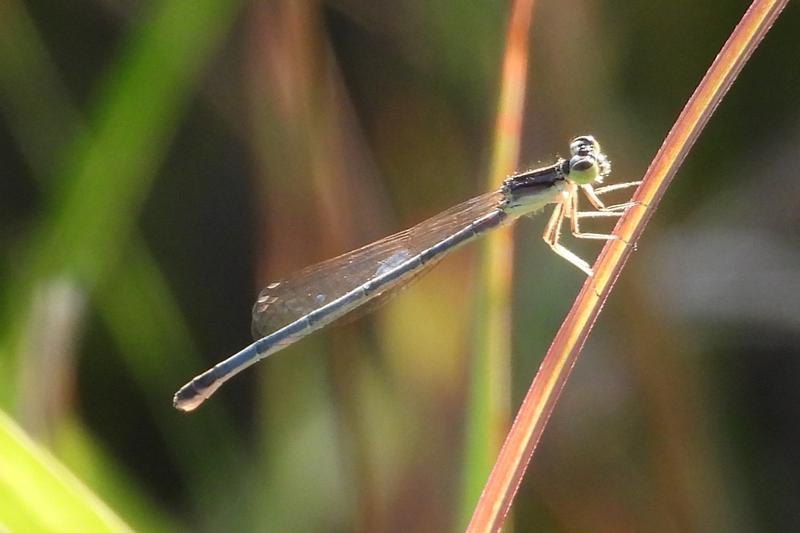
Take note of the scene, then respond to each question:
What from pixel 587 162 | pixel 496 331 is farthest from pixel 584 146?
pixel 496 331

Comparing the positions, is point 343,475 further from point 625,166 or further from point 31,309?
point 625,166

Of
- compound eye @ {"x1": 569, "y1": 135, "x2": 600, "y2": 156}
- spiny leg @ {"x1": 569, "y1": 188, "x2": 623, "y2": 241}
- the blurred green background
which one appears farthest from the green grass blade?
compound eye @ {"x1": 569, "y1": 135, "x2": 600, "y2": 156}

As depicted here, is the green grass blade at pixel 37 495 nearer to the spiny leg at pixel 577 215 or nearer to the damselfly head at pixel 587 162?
the spiny leg at pixel 577 215

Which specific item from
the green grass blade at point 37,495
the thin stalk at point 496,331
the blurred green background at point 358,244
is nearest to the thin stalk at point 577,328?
the thin stalk at point 496,331

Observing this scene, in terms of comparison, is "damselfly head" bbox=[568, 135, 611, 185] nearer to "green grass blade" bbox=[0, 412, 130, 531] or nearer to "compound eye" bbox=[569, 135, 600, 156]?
"compound eye" bbox=[569, 135, 600, 156]

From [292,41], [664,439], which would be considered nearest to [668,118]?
[664,439]
